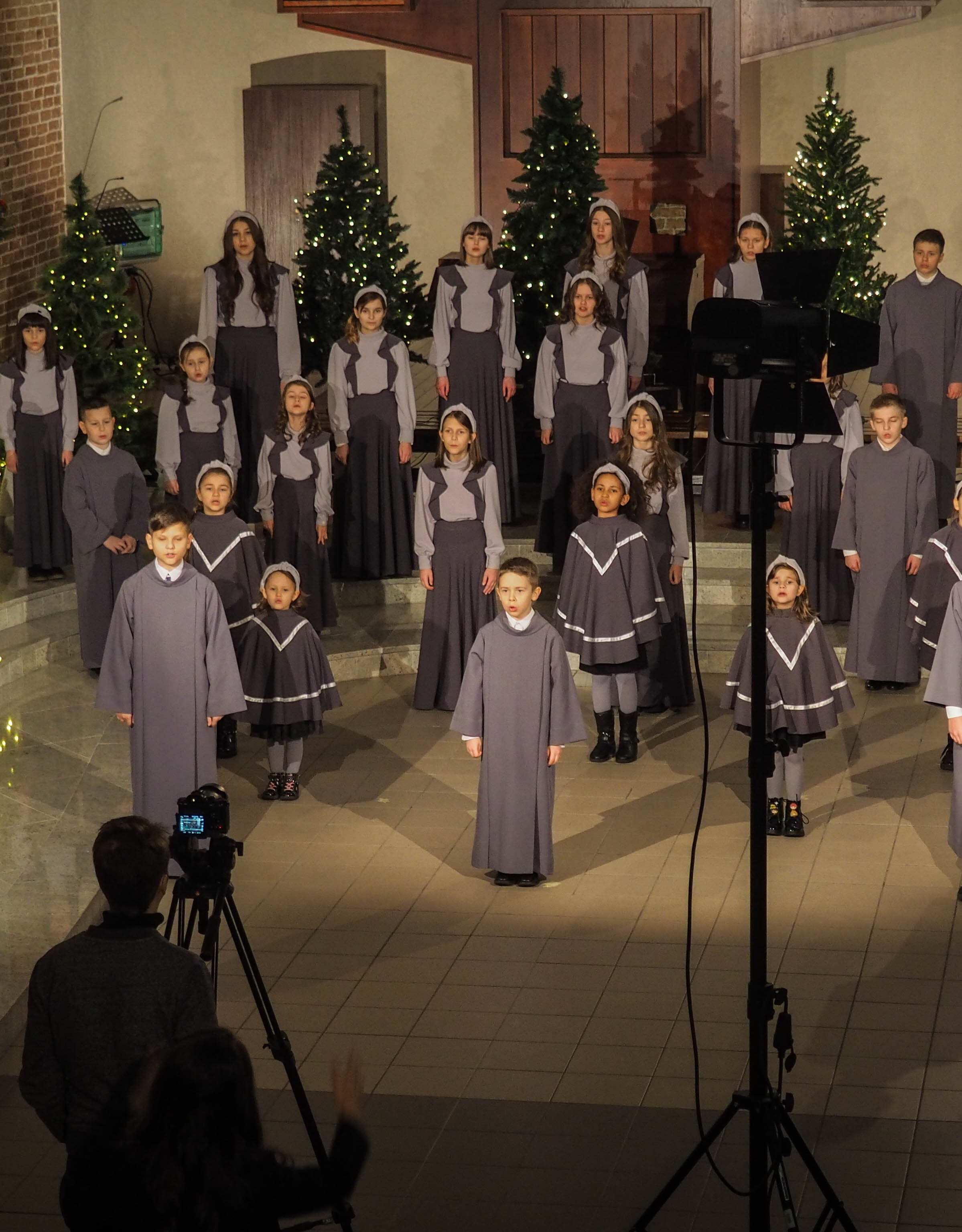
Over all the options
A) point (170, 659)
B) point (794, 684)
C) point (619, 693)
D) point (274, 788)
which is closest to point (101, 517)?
point (274, 788)

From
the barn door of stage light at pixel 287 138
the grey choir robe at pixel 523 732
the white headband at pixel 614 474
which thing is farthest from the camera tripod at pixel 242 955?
the barn door of stage light at pixel 287 138

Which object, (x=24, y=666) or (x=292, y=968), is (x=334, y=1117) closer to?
(x=292, y=968)

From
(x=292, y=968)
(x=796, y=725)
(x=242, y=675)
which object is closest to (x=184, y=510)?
(x=242, y=675)

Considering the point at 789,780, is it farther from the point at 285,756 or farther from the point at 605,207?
the point at 605,207

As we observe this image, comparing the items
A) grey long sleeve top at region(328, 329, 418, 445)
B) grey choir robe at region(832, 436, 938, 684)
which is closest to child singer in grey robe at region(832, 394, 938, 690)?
grey choir robe at region(832, 436, 938, 684)

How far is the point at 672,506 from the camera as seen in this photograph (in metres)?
10.7

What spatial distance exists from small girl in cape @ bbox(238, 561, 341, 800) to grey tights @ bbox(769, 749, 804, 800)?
2184mm

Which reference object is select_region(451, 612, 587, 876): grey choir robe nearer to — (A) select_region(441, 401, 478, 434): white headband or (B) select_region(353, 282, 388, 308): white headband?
(A) select_region(441, 401, 478, 434): white headband

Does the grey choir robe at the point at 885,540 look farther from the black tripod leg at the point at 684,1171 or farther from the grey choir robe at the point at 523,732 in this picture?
the black tripod leg at the point at 684,1171

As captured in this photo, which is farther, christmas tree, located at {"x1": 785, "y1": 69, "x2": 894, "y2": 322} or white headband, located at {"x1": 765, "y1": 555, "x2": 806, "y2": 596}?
christmas tree, located at {"x1": 785, "y1": 69, "x2": 894, "y2": 322}

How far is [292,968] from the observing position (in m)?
7.90

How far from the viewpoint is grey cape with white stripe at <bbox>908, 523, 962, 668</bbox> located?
10180 millimetres

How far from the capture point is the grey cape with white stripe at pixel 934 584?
10.2 metres

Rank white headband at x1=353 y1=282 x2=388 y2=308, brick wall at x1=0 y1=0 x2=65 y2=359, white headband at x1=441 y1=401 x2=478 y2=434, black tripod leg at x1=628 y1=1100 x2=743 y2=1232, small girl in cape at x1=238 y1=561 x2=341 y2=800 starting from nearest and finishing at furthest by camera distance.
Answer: black tripod leg at x1=628 y1=1100 x2=743 y2=1232 → small girl in cape at x1=238 y1=561 x2=341 y2=800 → white headband at x1=441 y1=401 x2=478 y2=434 → white headband at x1=353 y1=282 x2=388 y2=308 → brick wall at x1=0 y1=0 x2=65 y2=359
